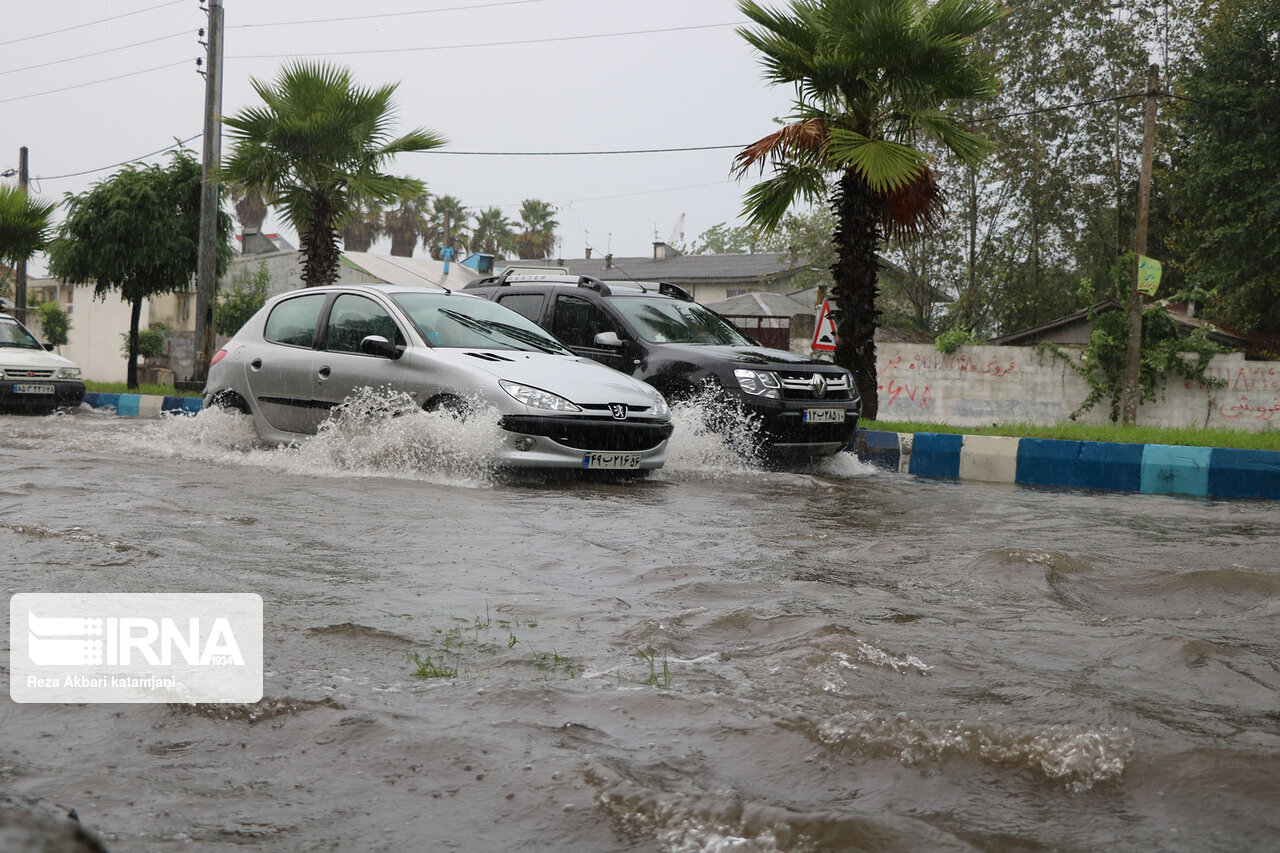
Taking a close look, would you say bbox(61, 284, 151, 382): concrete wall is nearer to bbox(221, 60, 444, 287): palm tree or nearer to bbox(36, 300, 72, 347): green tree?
bbox(36, 300, 72, 347): green tree

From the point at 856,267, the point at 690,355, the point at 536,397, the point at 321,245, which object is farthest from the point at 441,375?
the point at 321,245

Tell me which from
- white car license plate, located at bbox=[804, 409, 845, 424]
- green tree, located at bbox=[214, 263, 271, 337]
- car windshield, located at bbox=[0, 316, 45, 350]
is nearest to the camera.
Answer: white car license plate, located at bbox=[804, 409, 845, 424]

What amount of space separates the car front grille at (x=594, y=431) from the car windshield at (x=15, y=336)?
1163cm

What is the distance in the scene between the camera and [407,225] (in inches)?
2507

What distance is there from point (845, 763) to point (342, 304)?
23.2 ft

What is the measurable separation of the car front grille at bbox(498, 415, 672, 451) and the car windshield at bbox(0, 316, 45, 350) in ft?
38.2

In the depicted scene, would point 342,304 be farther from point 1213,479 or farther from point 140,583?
point 1213,479

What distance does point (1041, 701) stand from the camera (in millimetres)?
2605

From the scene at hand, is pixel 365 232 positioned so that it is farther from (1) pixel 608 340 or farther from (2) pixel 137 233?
(1) pixel 608 340

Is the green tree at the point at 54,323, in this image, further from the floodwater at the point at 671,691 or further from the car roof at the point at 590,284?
the floodwater at the point at 671,691

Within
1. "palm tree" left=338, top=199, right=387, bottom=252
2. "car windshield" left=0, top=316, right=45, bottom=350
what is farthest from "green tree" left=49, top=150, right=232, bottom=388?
"palm tree" left=338, top=199, right=387, bottom=252

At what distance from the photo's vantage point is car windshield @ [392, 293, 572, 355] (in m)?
8.14

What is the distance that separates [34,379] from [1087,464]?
42.6 feet

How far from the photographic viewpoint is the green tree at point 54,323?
3947 centimetres
